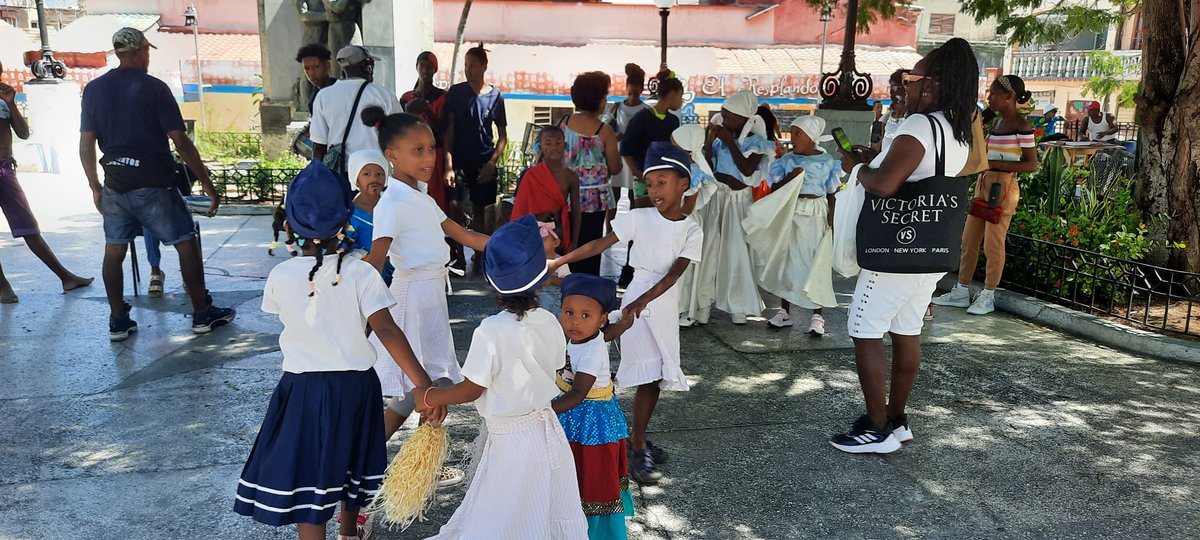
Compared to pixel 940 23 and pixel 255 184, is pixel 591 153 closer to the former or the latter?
pixel 255 184

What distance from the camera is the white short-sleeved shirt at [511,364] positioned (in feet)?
9.10

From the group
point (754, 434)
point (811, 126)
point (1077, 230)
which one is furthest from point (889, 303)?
point (1077, 230)

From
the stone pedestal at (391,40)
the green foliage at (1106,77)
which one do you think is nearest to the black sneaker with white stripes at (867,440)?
the stone pedestal at (391,40)

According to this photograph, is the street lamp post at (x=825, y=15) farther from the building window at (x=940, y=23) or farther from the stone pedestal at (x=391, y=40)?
the building window at (x=940, y=23)

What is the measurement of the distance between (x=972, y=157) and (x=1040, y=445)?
5.00 feet

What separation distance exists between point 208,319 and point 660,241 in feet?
12.1

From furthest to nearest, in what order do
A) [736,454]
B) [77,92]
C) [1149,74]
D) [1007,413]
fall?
[77,92]
[1149,74]
[1007,413]
[736,454]

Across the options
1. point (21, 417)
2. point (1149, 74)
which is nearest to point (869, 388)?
point (21, 417)

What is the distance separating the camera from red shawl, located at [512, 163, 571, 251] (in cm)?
563

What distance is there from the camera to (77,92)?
15.1 m

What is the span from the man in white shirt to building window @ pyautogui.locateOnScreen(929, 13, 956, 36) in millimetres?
29674

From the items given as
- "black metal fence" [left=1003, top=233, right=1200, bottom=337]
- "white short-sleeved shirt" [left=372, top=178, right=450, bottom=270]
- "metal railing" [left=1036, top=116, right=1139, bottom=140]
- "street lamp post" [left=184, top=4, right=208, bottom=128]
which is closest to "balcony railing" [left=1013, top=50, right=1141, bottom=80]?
"metal railing" [left=1036, top=116, right=1139, bottom=140]

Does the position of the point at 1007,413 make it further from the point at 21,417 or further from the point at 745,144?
the point at 21,417

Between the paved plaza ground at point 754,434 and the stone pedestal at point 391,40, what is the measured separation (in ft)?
16.2
